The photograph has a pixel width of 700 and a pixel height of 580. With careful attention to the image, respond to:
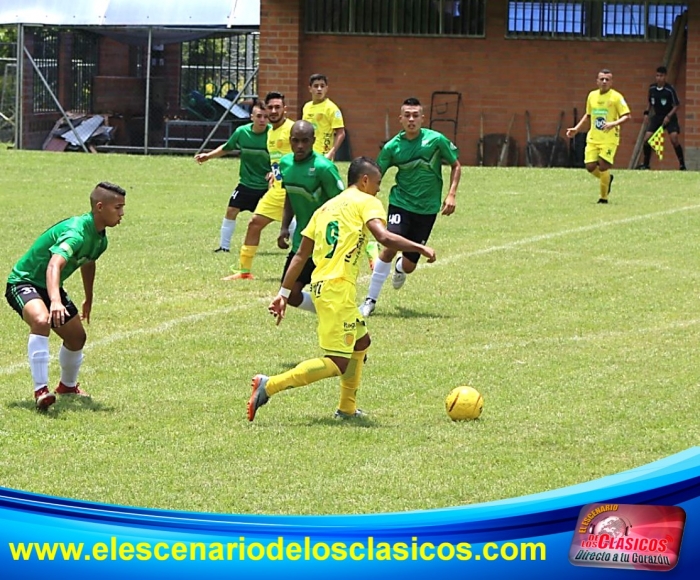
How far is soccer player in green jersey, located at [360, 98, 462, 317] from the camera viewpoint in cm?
1342

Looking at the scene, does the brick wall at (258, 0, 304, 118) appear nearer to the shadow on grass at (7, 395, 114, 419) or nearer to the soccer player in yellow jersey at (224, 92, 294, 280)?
the soccer player in yellow jersey at (224, 92, 294, 280)

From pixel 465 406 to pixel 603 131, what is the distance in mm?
15725

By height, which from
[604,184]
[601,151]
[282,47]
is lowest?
[604,184]

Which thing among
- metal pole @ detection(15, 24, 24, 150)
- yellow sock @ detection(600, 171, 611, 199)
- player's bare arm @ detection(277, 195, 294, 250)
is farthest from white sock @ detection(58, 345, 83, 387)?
metal pole @ detection(15, 24, 24, 150)

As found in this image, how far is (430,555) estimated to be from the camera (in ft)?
10.3

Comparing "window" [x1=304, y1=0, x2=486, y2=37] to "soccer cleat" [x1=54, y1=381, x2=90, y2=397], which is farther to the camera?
"window" [x1=304, y1=0, x2=486, y2=37]

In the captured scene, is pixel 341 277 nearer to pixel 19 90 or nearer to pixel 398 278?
pixel 398 278

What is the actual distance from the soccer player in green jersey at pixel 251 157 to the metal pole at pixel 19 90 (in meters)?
→ 17.4

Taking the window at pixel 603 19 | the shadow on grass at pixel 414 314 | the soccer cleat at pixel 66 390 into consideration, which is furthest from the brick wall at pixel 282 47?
the soccer cleat at pixel 66 390

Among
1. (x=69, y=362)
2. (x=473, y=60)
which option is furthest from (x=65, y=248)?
(x=473, y=60)

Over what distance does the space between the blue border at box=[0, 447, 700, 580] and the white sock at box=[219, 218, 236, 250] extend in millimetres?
14394

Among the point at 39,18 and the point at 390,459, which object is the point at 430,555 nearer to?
the point at 390,459

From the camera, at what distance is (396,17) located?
32.5 meters

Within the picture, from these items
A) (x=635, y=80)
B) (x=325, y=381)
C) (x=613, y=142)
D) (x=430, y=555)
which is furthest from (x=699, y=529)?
(x=635, y=80)
